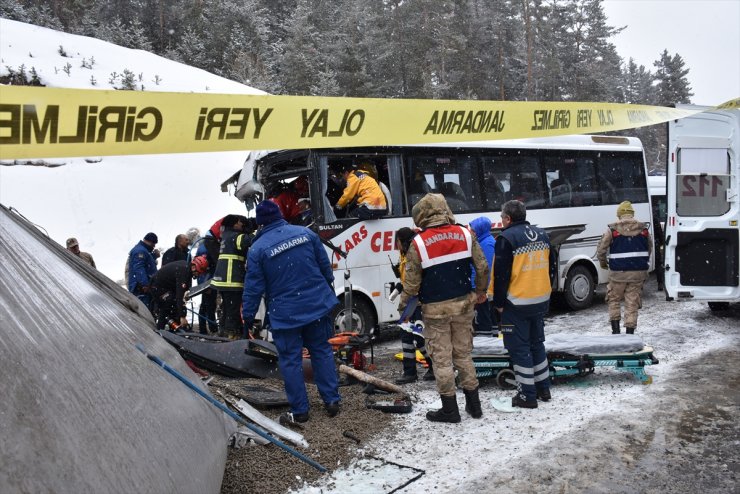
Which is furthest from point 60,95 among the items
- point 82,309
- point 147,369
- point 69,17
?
point 69,17

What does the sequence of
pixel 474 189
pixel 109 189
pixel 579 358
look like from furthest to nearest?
pixel 109 189 < pixel 474 189 < pixel 579 358

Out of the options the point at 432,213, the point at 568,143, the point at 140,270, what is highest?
the point at 568,143

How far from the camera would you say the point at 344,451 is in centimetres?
411

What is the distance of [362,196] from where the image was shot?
24.7 feet

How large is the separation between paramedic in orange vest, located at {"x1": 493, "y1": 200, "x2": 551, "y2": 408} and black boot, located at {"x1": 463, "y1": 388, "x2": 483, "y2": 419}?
0.42m

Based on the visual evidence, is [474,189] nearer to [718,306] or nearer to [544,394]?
[718,306]

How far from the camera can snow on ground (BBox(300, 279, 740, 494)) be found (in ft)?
12.3

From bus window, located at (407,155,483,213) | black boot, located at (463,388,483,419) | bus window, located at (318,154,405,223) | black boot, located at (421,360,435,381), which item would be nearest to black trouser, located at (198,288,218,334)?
bus window, located at (318,154,405,223)

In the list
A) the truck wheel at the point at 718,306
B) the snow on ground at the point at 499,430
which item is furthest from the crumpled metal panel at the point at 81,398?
the truck wheel at the point at 718,306

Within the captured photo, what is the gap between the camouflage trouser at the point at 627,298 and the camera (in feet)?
23.1

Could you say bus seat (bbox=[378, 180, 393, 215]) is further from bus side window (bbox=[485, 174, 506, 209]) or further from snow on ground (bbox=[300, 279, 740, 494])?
snow on ground (bbox=[300, 279, 740, 494])

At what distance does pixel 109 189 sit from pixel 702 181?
1971cm

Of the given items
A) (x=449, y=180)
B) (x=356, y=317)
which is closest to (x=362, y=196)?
(x=356, y=317)

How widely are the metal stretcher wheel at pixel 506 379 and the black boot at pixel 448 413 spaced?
3.39 feet
